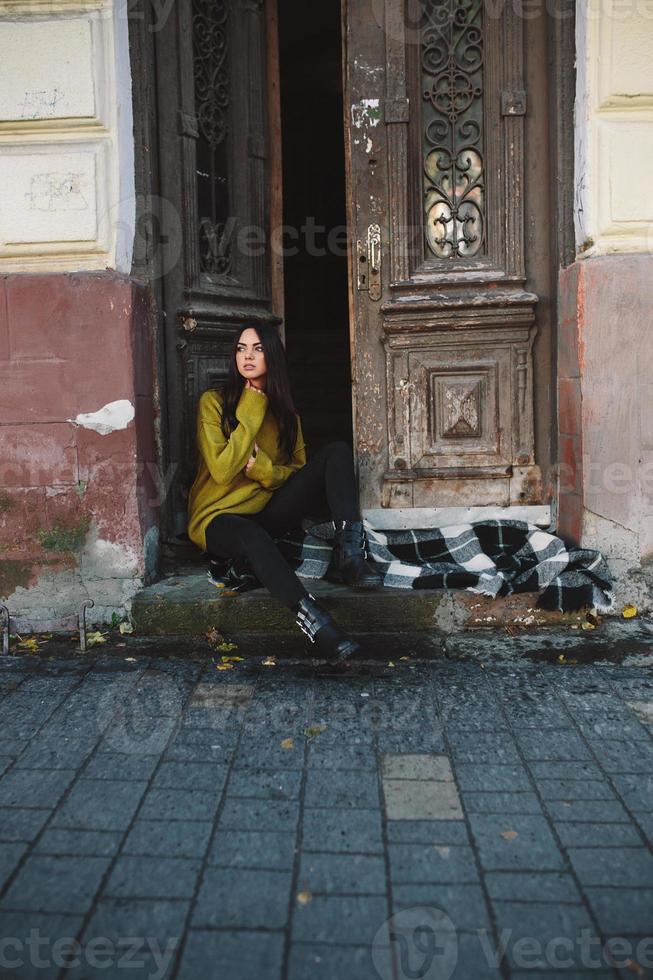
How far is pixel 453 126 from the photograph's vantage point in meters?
4.11

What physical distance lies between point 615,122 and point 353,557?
228 cm

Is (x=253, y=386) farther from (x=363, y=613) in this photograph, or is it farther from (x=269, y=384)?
(x=363, y=613)

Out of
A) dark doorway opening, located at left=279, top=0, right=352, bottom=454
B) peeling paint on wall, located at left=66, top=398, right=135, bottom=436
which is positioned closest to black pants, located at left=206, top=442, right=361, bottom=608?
peeling paint on wall, located at left=66, top=398, right=135, bottom=436

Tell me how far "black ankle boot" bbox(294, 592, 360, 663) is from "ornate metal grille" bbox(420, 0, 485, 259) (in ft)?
6.68

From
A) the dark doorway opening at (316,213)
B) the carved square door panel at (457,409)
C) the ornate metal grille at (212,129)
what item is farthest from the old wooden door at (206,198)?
the dark doorway opening at (316,213)

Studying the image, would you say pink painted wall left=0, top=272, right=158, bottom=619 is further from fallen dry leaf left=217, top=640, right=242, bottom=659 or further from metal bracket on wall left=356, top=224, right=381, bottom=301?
metal bracket on wall left=356, top=224, right=381, bottom=301

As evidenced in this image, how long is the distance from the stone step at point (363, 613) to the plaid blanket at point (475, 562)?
6 centimetres

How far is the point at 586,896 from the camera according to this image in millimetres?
1859

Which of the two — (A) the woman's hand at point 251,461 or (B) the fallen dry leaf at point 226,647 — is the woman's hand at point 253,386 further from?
(B) the fallen dry leaf at point 226,647

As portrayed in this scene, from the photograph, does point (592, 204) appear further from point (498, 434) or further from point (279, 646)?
point (279, 646)

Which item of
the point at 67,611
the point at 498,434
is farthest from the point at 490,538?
the point at 67,611

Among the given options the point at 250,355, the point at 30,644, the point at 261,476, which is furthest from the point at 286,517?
the point at 30,644

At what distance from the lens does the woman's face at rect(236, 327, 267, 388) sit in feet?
12.8

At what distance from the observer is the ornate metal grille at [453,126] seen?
408cm
